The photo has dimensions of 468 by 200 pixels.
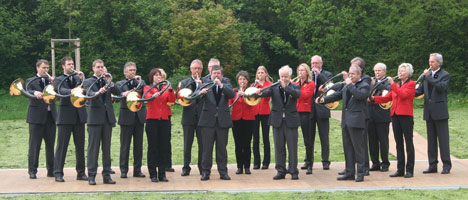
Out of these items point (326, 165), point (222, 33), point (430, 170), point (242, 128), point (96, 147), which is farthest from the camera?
point (222, 33)

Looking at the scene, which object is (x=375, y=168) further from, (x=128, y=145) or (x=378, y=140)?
(x=128, y=145)

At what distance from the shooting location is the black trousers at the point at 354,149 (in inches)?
472

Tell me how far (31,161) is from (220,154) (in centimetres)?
326

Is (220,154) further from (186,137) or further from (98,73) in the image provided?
(98,73)

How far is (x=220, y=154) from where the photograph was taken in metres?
12.4

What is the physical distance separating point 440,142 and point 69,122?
6437 mm

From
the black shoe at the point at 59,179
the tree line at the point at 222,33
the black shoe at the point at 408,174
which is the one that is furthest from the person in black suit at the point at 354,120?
the tree line at the point at 222,33

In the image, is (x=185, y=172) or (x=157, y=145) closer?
(x=157, y=145)

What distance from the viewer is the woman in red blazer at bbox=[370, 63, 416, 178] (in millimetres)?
12453

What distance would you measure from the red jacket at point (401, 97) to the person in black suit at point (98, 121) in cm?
454

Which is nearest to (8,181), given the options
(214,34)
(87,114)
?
(87,114)

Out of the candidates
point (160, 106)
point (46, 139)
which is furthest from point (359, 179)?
point (46, 139)

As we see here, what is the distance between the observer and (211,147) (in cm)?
1238

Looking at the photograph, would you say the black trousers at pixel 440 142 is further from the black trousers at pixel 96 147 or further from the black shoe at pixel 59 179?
the black shoe at pixel 59 179
